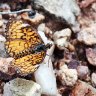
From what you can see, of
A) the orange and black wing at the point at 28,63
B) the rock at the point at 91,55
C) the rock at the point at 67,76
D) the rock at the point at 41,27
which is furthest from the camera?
A: the rock at the point at 41,27

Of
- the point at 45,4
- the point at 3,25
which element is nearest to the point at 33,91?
the point at 3,25

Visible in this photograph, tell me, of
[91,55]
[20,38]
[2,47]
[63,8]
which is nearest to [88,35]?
[91,55]

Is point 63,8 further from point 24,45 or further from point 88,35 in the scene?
point 24,45

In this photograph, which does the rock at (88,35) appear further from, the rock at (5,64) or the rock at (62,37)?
the rock at (5,64)

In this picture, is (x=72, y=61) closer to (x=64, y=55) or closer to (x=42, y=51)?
(x=64, y=55)

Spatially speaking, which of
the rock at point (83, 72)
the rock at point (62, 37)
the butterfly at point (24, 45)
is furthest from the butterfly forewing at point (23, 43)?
the rock at point (83, 72)
